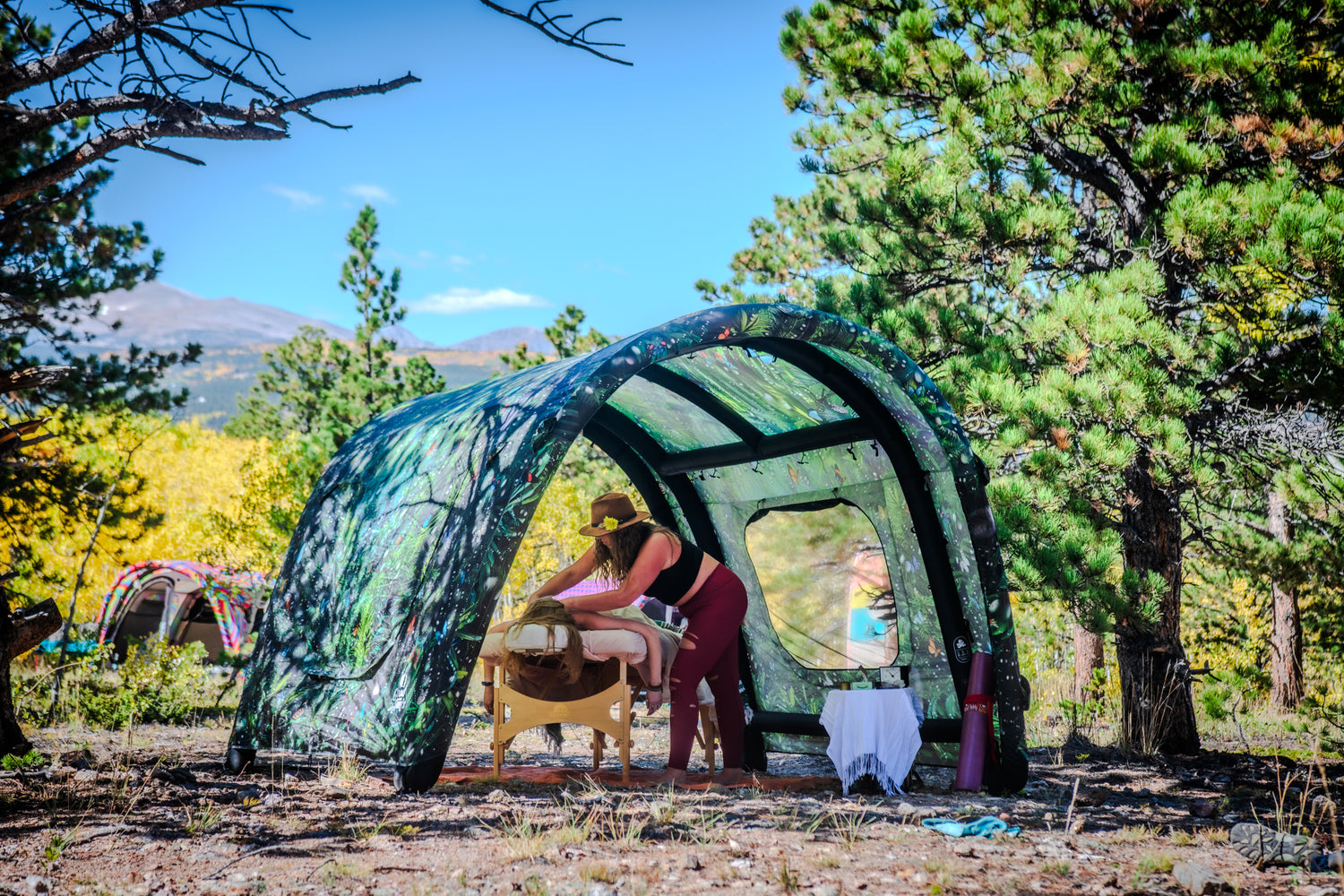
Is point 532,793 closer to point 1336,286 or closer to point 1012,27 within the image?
point 1336,286

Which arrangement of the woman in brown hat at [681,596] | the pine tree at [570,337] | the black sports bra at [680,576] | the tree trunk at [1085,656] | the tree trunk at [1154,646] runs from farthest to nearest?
the pine tree at [570,337], the tree trunk at [1085,656], the tree trunk at [1154,646], the black sports bra at [680,576], the woman in brown hat at [681,596]

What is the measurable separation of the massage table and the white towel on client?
1.02m

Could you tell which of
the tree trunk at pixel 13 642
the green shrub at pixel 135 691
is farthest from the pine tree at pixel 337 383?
the tree trunk at pixel 13 642

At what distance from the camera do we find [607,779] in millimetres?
5258

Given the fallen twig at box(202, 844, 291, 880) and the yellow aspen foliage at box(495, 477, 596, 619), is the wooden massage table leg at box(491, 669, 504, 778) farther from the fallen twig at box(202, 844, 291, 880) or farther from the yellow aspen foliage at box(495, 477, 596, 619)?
the yellow aspen foliage at box(495, 477, 596, 619)

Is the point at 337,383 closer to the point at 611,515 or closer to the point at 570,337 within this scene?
the point at 570,337

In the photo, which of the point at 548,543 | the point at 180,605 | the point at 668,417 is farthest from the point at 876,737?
the point at 548,543

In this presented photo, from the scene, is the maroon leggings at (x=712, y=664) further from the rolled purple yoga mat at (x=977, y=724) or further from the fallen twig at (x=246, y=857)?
the fallen twig at (x=246, y=857)

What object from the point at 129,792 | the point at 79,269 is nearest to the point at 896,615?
the point at 129,792

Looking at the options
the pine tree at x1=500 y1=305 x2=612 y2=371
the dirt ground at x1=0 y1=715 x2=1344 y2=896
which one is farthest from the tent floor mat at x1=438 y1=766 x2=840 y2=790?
the pine tree at x1=500 y1=305 x2=612 y2=371

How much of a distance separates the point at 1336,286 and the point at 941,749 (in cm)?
338

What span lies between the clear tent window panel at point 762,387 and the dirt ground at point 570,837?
7.12 ft

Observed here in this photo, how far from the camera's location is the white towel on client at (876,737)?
5121 millimetres

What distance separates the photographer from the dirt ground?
10.1ft
